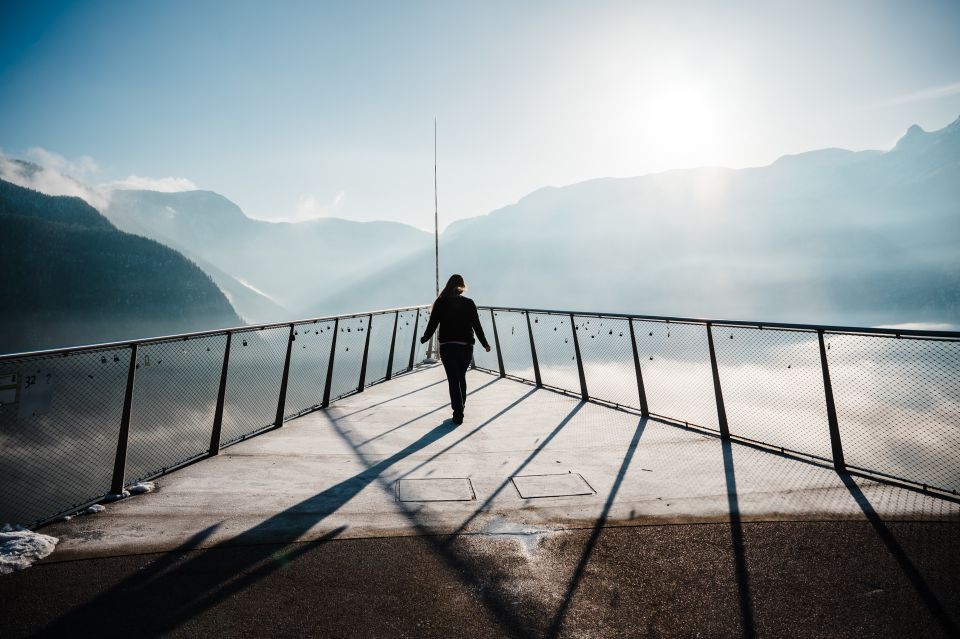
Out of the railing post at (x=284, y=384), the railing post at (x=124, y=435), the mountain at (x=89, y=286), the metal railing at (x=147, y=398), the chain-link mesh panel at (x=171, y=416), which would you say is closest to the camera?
the metal railing at (x=147, y=398)

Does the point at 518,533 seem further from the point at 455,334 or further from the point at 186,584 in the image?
the point at 455,334

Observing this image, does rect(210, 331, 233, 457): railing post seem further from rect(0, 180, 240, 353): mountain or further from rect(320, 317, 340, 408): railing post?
rect(0, 180, 240, 353): mountain

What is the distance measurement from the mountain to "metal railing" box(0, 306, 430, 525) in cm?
2892

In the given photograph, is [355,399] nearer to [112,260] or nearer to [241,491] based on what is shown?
[241,491]

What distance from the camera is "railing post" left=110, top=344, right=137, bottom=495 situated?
3818 mm

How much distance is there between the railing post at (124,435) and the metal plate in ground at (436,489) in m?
2.26

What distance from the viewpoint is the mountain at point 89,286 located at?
170m

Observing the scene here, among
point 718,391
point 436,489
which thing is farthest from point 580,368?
point 436,489

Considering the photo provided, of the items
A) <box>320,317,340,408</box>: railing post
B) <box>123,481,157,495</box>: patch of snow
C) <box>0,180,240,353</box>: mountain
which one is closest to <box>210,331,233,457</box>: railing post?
<box>123,481,157,495</box>: patch of snow

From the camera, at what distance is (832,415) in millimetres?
4461

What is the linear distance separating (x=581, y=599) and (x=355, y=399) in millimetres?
5807

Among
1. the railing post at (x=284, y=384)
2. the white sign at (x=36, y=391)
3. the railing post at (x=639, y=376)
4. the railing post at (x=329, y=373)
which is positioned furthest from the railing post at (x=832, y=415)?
the white sign at (x=36, y=391)

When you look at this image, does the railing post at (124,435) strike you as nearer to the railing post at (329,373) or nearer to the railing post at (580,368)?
the railing post at (329,373)

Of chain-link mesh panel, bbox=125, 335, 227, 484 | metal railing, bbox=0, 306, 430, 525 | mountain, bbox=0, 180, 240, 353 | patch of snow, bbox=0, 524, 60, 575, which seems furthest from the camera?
Answer: mountain, bbox=0, 180, 240, 353
